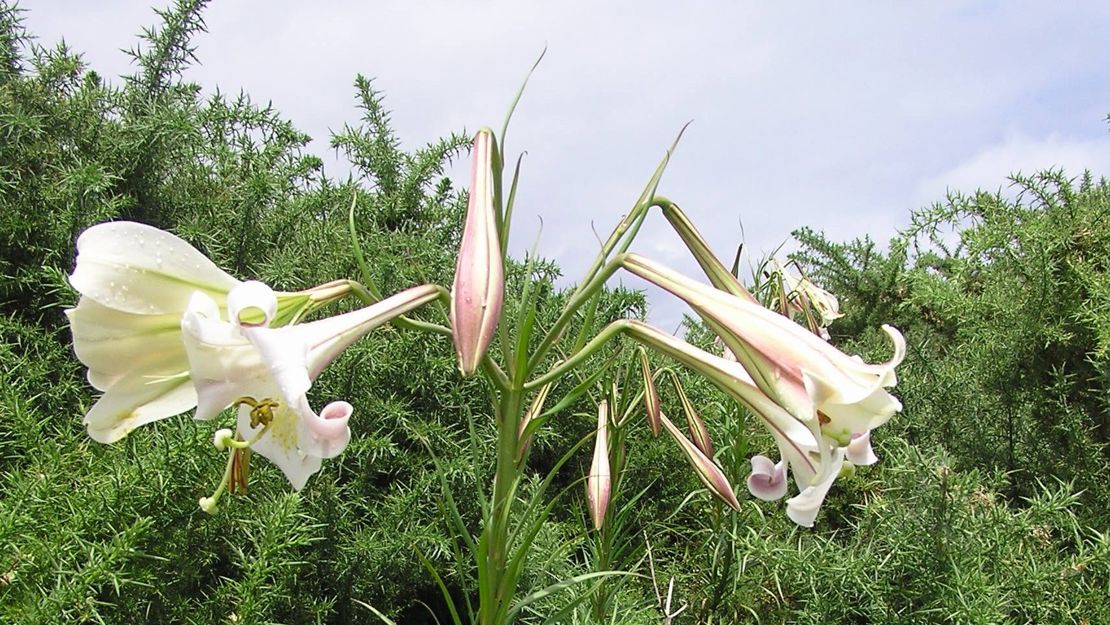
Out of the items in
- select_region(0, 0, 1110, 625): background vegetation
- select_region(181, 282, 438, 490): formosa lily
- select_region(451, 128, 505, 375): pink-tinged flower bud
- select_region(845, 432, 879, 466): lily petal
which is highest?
select_region(451, 128, 505, 375): pink-tinged flower bud

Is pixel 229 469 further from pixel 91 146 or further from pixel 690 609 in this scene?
pixel 91 146

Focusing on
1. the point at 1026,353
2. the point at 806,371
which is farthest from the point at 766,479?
the point at 1026,353

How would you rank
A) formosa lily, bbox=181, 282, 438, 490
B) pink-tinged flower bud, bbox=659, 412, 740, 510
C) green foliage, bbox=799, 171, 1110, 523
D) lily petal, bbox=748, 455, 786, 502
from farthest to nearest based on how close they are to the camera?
green foliage, bbox=799, 171, 1110, 523, pink-tinged flower bud, bbox=659, 412, 740, 510, lily petal, bbox=748, 455, 786, 502, formosa lily, bbox=181, 282, 438, 490

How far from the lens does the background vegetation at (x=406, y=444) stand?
3.71ft

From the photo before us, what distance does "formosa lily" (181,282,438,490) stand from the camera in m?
0.51

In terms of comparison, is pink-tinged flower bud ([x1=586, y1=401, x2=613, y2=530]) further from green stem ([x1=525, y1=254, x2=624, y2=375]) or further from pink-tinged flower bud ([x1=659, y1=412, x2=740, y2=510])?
green stem ([x1=525, y1=254, x2=624, y2=375])

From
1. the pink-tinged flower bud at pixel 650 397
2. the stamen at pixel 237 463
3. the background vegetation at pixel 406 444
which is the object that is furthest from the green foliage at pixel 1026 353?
the stamen at pixel 237 463

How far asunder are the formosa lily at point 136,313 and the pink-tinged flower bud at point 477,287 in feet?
0.45

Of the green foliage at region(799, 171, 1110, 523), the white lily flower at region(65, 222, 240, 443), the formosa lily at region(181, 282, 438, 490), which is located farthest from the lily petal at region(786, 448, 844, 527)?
the green foliage at region(799, 171, 1110, 523)

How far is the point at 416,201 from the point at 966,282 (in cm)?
135

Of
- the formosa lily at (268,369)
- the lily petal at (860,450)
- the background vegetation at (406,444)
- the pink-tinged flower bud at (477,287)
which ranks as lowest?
the background vegetation at (406,444)

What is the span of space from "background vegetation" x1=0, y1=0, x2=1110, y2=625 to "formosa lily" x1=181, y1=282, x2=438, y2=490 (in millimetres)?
521

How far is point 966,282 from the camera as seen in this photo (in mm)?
2010

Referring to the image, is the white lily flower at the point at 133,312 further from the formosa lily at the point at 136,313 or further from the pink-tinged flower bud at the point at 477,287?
the pink-tinged flower bud at the point at 477,287
